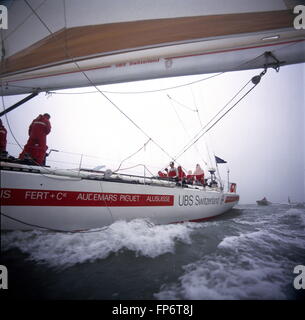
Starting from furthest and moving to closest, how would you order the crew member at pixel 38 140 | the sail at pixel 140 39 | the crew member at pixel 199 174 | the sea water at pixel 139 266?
the crew member at pixel 199 174
the crew member at pixel 38 140
the sail at pixel 140 39
the sea water at pixel 139 266

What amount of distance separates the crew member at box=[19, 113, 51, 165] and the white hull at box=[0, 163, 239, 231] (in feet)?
2.29

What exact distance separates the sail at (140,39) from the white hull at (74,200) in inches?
79.1

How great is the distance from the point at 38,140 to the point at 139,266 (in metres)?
3.22

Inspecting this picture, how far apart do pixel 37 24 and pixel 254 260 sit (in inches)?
240

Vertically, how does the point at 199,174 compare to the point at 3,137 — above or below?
below

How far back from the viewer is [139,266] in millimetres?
2303

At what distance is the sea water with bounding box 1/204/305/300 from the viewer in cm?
177

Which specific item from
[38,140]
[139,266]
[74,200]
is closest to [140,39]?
[38,140]

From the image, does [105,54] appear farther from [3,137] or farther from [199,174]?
[199,174]

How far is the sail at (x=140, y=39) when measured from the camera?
2412 millimetres

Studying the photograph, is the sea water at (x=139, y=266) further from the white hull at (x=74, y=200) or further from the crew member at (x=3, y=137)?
the crew member at (x=3, y=137)

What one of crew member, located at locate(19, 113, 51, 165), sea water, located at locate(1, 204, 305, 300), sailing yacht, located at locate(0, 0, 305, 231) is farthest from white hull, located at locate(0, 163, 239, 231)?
crew member, located at locate(19, 113, 51, 165)

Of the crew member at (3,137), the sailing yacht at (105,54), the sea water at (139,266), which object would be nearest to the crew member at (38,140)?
the sailing yacht at (105,54)

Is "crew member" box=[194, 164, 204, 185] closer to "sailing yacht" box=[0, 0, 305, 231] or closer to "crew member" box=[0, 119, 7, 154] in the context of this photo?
"sailing yacht" box=[0, 0, 305, 231]
